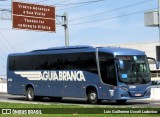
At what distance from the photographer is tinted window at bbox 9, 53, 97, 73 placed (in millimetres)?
27672

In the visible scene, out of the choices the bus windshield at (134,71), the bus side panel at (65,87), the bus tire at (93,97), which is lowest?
the bus tire at (93,97)

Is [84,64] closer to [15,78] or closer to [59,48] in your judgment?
[59,48]

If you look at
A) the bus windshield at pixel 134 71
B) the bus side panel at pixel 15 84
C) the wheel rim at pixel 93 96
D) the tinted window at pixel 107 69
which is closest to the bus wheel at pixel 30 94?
the bus side panel at pixel 15 84

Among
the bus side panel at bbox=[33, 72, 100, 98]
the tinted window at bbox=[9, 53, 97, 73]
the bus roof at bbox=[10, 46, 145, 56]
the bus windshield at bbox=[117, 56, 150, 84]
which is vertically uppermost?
the bus roof at bbox=[10, 46, 145, 56]

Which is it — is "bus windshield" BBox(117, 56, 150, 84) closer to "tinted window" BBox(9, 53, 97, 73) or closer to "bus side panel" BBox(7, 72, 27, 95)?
"tinted window" BBox(9, 53, 97, 73)

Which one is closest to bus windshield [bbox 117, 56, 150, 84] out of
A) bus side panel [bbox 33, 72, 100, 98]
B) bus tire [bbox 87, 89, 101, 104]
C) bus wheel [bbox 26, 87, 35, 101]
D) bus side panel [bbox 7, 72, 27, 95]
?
bus side panel [bbox 33, 72, 100, 98]

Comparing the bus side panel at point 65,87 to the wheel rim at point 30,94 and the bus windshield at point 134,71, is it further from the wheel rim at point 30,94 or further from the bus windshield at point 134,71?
the bus windshield at point 134,71

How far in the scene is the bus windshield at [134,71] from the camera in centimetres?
2633

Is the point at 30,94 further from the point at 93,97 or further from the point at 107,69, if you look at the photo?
the point at 107,69

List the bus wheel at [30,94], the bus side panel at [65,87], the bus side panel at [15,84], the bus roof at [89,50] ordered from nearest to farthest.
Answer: the bus roof at [89,50] < the bus side panel at [65,87] < the bus wheel at [30,94] < the bus side panel at [15,84]

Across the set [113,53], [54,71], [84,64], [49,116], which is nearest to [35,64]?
[54,71]

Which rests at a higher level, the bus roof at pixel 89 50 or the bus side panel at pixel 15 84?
the bus roof at pixel 89 50

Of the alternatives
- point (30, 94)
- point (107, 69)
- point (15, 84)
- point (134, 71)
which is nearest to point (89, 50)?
point (107, 69)

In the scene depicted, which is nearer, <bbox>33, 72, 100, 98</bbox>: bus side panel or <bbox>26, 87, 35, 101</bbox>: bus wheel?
<bbox>33, 72, 100, 98</bbox>: bus side panel
